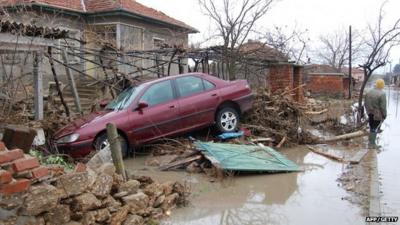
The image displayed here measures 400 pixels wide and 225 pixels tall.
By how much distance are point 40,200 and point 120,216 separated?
1176 mm

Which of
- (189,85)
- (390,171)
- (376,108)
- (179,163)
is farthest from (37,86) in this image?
(376,108)

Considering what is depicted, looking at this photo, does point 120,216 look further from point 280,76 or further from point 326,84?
point 326,84

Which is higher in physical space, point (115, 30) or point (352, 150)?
point (115, 30)

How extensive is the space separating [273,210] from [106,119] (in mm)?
4684

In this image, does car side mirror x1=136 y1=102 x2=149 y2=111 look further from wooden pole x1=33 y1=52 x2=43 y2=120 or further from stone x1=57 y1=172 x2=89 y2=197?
stone x1=57 y1=172 x2=89 y2=197

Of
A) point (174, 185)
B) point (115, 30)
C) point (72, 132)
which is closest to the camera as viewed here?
point (174, 185)

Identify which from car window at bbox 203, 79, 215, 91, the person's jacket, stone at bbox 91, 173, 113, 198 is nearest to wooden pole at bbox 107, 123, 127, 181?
stone at bbox 91, 173, 113, 198

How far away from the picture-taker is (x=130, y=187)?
21.0ft

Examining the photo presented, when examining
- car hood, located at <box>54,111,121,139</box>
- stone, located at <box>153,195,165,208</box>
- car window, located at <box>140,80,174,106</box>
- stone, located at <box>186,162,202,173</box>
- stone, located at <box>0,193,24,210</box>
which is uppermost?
car window, located at <box>140,80,174,106</box>

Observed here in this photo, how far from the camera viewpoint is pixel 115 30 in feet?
75.7

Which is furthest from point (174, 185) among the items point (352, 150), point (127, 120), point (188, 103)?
point (352, 150)

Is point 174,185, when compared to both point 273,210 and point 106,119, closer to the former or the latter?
point 273,210

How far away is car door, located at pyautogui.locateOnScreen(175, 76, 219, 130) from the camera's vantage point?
37.3 ft

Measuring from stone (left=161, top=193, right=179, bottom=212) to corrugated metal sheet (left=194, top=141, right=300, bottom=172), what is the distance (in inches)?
80.2
